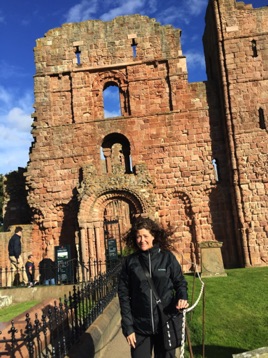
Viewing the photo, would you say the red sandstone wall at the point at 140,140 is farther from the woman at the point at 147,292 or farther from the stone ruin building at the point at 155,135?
the woman at the point at 147,292

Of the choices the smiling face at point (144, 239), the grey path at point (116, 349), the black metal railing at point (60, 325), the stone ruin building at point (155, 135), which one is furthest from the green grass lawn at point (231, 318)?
the stone ruin building at point (155, 135)

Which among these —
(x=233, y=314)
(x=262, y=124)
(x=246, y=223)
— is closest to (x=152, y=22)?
(x=262, y=124)

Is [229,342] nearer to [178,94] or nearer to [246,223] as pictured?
[246,223]

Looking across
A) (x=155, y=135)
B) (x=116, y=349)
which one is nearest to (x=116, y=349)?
(x=116, y=349)

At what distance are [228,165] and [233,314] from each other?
31.1 ft

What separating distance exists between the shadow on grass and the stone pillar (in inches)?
240

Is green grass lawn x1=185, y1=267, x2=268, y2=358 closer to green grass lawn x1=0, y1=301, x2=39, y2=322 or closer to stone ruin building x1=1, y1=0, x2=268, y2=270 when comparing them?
green grass lawn x1=0, y1=301, x2=39, y2=322

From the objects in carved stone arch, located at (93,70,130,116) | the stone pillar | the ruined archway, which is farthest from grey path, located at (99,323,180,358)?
carved stone arch, located at (93,70,130,116)

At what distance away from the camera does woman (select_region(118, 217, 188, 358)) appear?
352cm

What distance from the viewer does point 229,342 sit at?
20.1ft

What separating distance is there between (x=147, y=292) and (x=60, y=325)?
145 inches

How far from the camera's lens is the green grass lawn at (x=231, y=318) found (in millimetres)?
5957

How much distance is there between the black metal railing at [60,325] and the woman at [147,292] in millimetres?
1251

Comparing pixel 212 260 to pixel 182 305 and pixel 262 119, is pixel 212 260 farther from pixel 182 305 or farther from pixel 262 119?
pixel 182 305
